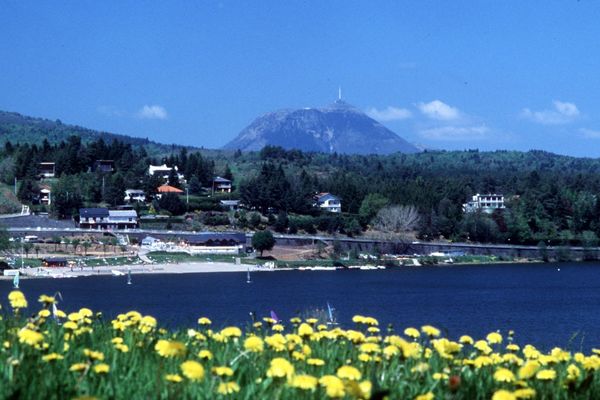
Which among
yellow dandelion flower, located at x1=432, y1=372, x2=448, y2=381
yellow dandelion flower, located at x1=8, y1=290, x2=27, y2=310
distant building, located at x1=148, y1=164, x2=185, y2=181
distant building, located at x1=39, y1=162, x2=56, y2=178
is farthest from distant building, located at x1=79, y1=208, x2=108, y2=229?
yellow dandelion flower, located at x1=432, y1=372, x2=448, y2=381

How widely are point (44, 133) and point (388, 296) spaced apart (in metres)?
121

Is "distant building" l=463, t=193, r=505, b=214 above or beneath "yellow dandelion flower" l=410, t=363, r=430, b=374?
above

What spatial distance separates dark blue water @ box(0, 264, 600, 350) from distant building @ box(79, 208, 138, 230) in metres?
12.1

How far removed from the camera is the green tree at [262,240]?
194 ft

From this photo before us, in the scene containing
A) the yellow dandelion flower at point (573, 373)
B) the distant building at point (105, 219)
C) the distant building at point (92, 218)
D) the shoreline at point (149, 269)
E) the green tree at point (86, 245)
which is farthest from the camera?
the distant building at point (105, 219)

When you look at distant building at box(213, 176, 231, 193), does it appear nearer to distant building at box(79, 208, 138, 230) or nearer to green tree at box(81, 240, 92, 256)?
distant building at box(79, 208, 138, 230)

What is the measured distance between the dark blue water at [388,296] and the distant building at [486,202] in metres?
22.5

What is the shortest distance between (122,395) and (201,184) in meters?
74.9

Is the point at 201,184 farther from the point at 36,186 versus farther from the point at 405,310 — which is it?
the point at 405,310

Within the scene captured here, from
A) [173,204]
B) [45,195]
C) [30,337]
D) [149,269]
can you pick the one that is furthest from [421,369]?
[45,195]

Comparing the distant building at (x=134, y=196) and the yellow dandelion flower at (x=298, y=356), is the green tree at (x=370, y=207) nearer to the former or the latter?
the distant building at (x=134, y=196)

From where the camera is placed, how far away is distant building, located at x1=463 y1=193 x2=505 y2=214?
81750 millimetres

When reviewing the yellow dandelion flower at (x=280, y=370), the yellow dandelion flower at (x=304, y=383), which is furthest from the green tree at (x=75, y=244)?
the yellow dandelion flower at (x=304, y=383)

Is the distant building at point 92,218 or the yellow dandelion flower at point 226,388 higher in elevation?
the yellow dandelion flower at point 226,388
